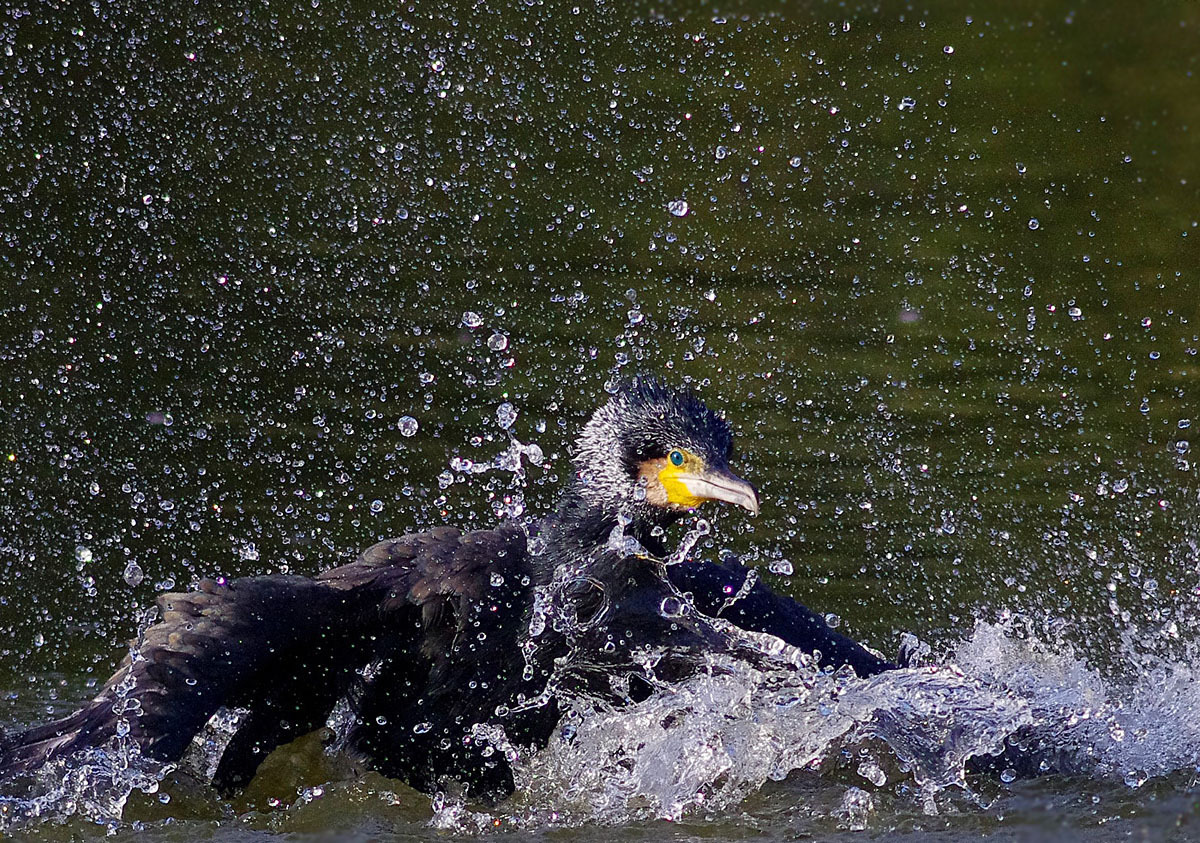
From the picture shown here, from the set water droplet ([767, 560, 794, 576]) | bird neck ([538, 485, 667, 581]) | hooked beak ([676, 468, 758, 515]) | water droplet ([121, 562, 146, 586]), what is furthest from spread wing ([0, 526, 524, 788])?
water droplet ([121, 562, 146, 586])

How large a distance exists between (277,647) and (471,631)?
643 millimetres

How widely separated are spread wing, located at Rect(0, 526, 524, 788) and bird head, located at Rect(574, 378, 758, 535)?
392mm

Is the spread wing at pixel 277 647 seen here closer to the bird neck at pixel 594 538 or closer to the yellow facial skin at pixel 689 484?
the bird neck at pixel 594 538

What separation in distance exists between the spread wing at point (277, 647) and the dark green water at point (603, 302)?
1.18ft

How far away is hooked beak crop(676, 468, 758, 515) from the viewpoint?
5.29 meters

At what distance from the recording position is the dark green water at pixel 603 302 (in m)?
7.50

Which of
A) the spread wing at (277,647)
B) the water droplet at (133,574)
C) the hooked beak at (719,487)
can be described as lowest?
the spread wing at (277,647)

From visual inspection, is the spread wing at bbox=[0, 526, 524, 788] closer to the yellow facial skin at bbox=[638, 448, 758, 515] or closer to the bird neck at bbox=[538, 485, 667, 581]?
the bird neck at bbox=[538, 485, 667, 581]

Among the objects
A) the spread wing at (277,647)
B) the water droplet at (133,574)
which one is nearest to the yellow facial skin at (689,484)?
the spread wing at (277,647)

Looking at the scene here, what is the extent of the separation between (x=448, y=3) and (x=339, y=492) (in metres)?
5.33

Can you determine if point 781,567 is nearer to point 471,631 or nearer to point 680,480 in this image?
point 680,480

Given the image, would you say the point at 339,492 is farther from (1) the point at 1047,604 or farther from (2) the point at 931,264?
(2) the point at 931,264

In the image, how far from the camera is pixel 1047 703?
5969 mm

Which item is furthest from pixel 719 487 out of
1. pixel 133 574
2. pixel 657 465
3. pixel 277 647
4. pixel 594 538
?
pixel 133 574
